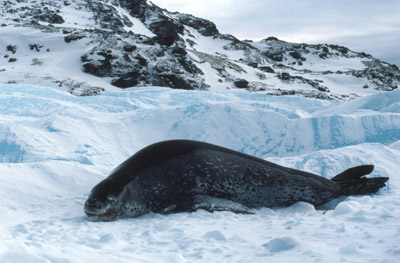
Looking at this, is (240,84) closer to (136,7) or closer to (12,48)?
(12,48)

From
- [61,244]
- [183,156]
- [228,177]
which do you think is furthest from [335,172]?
[61,244]

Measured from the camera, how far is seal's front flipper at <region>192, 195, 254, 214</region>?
2.96m

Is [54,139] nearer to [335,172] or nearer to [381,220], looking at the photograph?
[335,172]

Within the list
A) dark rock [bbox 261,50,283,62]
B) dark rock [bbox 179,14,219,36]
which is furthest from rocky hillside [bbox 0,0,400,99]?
dark rock [bbox 179,14,219,36]

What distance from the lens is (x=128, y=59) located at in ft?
82.1

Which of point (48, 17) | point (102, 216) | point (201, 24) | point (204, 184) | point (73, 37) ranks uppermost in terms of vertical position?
point (201, 24)

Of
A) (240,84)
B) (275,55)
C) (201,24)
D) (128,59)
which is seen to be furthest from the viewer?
(201,24)

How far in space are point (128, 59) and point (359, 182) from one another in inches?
909

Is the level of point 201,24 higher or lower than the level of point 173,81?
higher

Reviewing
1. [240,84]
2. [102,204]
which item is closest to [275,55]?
[240,84]

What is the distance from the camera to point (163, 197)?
3.10 meters

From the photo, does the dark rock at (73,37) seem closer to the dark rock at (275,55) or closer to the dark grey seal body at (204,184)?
the dark grey seal body at (204,184)

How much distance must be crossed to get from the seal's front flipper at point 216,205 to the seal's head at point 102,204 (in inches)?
26.0

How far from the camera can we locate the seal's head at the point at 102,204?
267 centimetres
